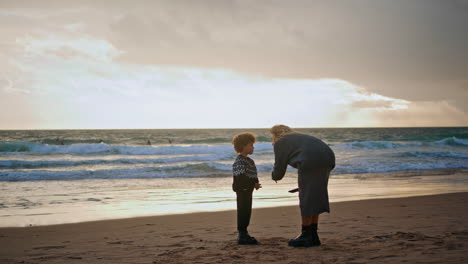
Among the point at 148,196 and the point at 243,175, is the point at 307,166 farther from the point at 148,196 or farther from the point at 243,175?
the point at 148,196

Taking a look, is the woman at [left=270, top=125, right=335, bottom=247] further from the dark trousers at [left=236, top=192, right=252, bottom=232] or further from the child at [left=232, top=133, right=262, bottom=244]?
the dark trousers at [left=236, top=192, right=252, bottom=232]

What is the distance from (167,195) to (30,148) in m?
26.6

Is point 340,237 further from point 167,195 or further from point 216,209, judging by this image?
point 167,195

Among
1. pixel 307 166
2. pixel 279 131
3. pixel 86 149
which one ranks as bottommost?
pixel 86 149

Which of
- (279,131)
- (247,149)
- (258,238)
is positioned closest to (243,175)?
(247,149)

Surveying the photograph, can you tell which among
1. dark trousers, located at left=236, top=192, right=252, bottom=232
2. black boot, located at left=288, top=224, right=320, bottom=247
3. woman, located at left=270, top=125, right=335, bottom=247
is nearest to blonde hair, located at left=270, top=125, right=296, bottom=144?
woman, located at left=270, top=125, right=335, bottom=247

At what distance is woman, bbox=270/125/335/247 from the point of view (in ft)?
16.3

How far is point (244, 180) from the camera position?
5379 mm

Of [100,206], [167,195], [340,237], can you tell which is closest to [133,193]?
[167,195]

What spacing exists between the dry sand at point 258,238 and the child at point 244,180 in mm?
225

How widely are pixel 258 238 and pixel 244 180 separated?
38.4 inches

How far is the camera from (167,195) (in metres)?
11.3

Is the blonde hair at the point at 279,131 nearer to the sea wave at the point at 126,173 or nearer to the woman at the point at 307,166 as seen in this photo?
the woman at the point at 307,166

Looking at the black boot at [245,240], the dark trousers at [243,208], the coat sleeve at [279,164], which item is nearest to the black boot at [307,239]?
the black boot at [245,240]
